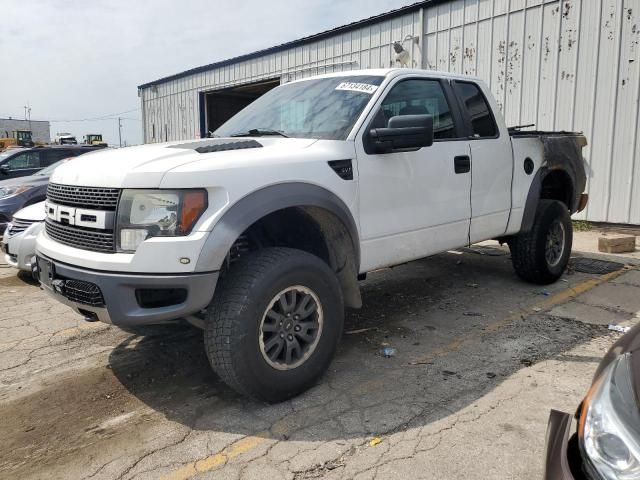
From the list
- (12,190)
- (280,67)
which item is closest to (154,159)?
(12,190)

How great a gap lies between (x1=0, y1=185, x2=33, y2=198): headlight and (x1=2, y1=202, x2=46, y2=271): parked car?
2454 mm

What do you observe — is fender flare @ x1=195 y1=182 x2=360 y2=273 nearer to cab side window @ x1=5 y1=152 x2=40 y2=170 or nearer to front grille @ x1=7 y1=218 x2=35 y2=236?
front grille @ x1=7 y1=218 x2=35 y2=236

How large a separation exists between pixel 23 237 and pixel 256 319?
4.25 metres

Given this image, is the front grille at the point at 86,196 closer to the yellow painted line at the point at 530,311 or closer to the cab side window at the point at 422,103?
the cab side window at the point at 422,103

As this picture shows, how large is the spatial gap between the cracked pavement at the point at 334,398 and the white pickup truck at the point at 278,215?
37cm

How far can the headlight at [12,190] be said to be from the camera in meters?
8.41

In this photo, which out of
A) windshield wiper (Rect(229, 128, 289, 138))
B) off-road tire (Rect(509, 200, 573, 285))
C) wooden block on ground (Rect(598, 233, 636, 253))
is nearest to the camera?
windshield wiper (Rect(229, 128, 289, 138))

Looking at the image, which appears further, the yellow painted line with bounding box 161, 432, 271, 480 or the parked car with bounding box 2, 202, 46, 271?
the parked car with bounding box 2, 202, 46, 271

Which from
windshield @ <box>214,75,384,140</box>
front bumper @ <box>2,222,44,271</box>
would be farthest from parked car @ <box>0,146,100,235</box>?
windshield @ <box>214,75,384,140</box>

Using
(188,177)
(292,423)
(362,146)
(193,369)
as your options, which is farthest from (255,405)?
(362,146)

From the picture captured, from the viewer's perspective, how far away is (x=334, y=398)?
3.24 meters

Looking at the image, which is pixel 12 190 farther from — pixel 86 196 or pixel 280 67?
pixel 280 67

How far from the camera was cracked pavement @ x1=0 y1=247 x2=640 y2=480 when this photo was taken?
2627mm

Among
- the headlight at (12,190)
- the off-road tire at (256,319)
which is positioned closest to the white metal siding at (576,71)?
the off-road tire at (256,319)
